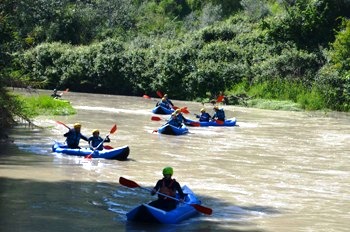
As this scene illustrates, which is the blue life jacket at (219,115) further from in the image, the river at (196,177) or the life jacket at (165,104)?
the life jacket at (165,104)

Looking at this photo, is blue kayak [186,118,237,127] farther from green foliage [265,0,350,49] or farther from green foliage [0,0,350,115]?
green foliage [265,0,350,49]

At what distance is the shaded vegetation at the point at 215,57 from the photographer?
37.5 m

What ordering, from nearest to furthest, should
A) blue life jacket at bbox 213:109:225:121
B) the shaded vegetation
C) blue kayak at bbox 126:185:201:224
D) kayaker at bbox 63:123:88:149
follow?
blue kayak at bbox 126:185:201:224, kayaker at bbox 63:123:88:149, blue life jacket at bbox 213:109:225:121, the shaded vegetation

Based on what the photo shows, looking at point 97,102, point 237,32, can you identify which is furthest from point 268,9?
point 97,102

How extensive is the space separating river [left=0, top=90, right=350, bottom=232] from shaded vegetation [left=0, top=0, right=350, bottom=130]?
452 inches

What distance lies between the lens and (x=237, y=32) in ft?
156

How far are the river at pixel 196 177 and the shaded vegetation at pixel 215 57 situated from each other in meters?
11.5

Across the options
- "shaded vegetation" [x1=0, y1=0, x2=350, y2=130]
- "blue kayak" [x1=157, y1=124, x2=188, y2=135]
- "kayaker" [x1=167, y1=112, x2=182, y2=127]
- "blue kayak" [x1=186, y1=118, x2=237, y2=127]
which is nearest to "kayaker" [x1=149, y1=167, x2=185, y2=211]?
"blue kayak" [x1=157, y1=124, x2=188, y2=135]

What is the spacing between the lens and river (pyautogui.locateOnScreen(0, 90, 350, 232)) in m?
11.2

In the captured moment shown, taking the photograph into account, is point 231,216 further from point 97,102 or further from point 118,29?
point 118,29

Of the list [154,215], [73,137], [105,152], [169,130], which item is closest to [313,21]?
[169,130]

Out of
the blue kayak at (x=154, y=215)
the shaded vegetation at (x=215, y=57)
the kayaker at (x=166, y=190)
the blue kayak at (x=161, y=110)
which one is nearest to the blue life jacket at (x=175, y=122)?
the blue kayak at (x=161, y=110)

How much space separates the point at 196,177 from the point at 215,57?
95.2 feet

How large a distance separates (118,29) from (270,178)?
4154 cm
